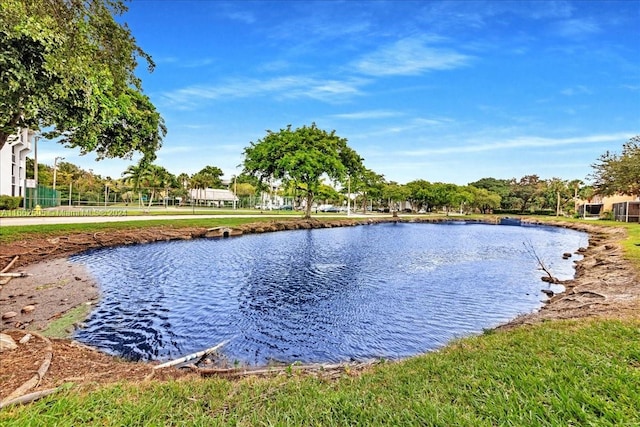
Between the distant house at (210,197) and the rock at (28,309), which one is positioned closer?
the rock at (28,309)

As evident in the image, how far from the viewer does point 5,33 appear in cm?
548

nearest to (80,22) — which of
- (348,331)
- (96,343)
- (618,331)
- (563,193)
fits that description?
(96,343)

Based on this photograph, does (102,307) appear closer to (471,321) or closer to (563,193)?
(471,321)

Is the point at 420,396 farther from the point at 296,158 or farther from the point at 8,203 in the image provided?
the point at 8,203

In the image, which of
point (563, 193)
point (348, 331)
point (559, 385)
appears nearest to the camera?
point (559, 385)

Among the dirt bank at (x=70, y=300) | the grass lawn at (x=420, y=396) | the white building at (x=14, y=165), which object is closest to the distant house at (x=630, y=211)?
the dirt bank at (x=70, y=300)

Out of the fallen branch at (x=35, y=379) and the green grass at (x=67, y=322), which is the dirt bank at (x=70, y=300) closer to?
the fallen branch at (x=35, y=379)

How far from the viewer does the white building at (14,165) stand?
3641cm

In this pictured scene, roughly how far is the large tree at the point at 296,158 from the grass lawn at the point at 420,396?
113ft

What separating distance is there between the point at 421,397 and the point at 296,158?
118ft

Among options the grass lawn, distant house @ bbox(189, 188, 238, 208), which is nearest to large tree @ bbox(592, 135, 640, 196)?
the grass lawn

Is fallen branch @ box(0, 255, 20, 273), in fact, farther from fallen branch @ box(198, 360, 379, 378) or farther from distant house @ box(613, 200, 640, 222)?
distant house @ box(613, 200, 640, 222)

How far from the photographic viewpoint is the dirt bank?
5.38m

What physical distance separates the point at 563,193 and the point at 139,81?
311 feet
